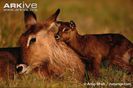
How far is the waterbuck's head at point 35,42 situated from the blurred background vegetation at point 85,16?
464 millimetres

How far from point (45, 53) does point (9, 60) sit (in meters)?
0.39

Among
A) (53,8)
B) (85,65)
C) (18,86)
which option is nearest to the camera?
(18,86)

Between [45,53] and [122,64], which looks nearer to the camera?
[45,53]

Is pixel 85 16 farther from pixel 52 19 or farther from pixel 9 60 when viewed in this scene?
pixel 9 60

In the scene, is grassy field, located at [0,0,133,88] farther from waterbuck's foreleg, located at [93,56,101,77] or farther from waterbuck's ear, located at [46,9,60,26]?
waterbuck's ear, located at [46,9,60,26]

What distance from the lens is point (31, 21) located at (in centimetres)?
715

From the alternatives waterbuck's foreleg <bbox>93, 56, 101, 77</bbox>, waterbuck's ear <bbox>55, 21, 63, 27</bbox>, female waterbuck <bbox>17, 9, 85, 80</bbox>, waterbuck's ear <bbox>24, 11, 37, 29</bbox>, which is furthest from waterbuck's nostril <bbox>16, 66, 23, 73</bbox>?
waterbuck's foreleg <bbox>93, 56, 101, 77</bbox>

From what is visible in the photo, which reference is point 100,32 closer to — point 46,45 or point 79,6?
point 79,6

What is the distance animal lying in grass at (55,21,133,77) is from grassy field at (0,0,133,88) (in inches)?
5.2

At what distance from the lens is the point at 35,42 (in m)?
6.92

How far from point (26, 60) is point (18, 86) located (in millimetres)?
288

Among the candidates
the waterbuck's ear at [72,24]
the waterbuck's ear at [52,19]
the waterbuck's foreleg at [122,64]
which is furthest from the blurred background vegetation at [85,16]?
the waterbuck's foreleg at [122,64]

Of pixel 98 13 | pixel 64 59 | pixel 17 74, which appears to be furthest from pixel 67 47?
pixel 98 13

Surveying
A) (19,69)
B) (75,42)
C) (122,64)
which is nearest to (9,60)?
(19,69)
